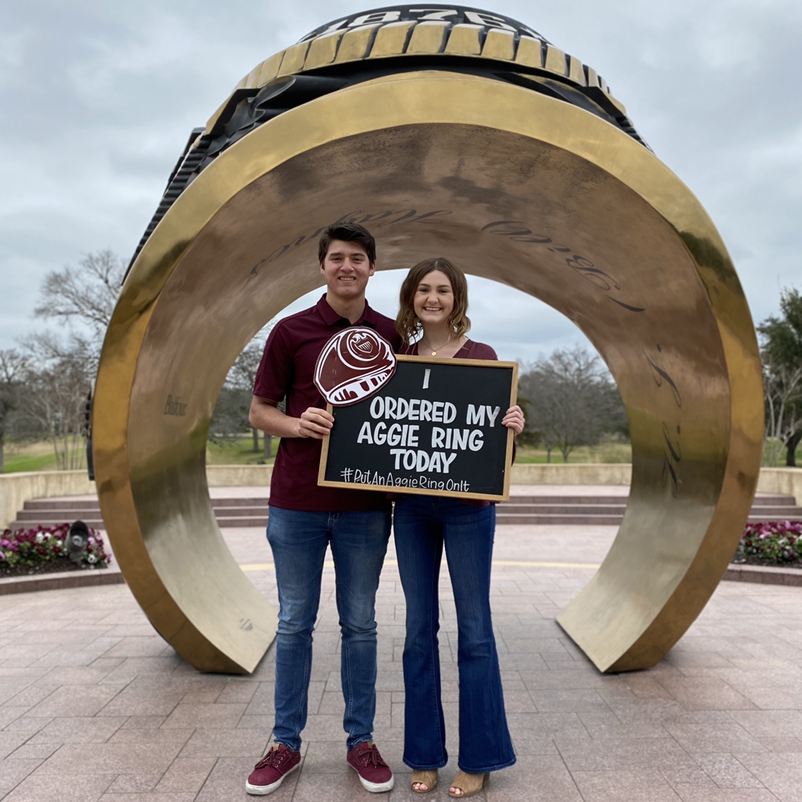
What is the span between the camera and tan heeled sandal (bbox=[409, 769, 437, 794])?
9.61ft

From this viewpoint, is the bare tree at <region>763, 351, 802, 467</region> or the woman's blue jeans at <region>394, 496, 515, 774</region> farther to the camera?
the bare tree at <region>763, 351, 802, 467</region>

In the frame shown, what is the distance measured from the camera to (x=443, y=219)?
14.2 ft

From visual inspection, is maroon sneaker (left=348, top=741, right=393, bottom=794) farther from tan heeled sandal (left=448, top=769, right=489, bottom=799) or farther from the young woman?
tan heeled sandal (left=448, top=769, right=489, bottom=799)

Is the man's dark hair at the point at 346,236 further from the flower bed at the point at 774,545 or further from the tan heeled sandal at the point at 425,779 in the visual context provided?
the flower bed at the point at 774,545

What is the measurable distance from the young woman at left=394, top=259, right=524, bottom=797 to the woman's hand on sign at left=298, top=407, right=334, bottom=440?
45 centimetres

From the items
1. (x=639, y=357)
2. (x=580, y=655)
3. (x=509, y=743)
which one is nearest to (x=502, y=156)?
(x=639, y=357)

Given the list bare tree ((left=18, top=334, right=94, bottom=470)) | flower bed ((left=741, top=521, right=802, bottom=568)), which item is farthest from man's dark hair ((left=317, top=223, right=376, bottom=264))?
bare tree ((left=18, top=334, right=94, bottom=470))

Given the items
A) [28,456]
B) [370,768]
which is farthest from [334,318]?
[28,456]

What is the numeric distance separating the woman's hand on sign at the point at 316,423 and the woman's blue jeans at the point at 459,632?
45cm

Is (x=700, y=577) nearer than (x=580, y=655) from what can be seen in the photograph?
Yes

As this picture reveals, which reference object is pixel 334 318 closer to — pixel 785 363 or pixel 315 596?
pixel 315 596

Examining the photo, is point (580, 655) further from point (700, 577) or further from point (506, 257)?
point (506, 257)

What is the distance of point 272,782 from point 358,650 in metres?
0.63

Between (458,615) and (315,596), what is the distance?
25.7 inches
